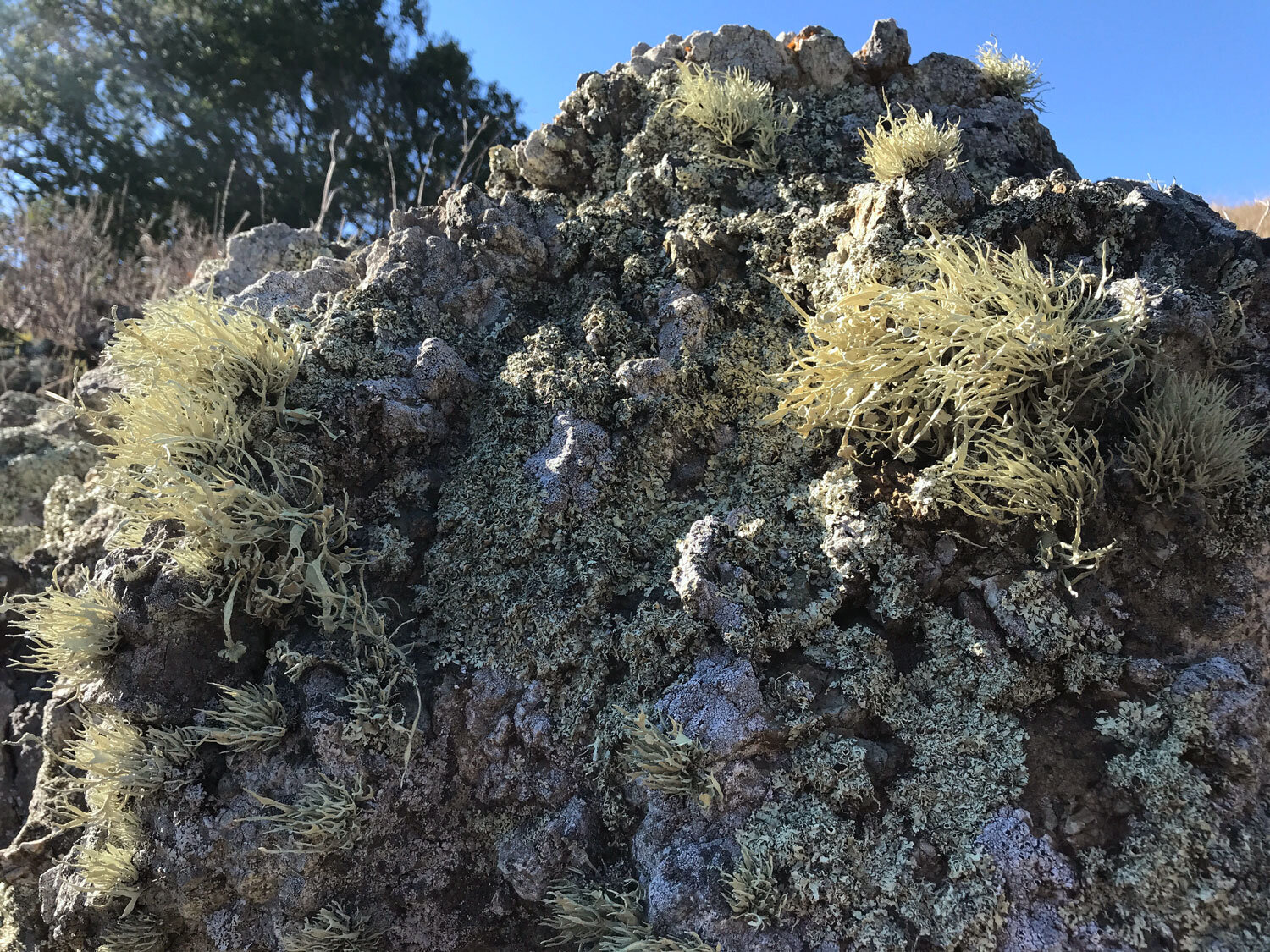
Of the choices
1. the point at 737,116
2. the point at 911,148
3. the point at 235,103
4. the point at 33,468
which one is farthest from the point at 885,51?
the point at 235,103

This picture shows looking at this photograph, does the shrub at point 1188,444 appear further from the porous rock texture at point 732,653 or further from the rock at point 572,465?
the rock at point 572,465

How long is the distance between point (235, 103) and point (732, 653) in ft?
48.5

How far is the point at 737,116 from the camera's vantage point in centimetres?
377

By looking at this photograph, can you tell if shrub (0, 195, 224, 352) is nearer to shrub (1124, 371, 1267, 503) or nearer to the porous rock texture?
the porous rock texture

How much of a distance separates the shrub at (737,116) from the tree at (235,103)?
906 cm

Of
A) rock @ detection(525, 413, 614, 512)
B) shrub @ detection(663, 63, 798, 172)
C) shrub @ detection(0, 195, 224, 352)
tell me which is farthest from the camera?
shrub @ detection(0, 195, 224, 352)

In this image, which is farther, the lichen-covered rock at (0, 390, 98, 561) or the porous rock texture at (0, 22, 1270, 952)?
the lichen-covered rock at (0, 390, 98, 561)

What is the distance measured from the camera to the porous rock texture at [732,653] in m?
2.16

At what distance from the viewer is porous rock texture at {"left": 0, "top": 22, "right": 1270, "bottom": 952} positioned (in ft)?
7.08

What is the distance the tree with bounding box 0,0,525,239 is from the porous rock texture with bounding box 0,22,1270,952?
33.0 feet

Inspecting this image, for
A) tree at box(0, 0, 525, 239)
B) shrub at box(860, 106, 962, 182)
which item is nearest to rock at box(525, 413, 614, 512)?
shrub at box(860, 106, 962, 182)

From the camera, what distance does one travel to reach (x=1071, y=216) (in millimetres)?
2934

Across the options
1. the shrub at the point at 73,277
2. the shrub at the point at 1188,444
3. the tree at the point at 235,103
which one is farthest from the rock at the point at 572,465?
the tree at the point at 235,103

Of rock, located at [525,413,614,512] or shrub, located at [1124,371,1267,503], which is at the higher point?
shrub, located at [1124,371,1267,503]
